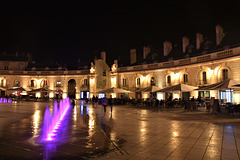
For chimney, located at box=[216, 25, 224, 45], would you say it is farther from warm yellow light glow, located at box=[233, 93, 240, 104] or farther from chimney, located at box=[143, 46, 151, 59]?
chimney, located at box=[143, 46, 151, 59]

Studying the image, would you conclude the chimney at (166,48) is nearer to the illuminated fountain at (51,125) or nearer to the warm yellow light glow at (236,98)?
the warm yellow light glow at (236,98)

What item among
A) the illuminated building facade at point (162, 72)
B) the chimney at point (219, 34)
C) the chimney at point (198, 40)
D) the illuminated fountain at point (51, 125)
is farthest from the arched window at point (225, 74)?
the illuminated fountain at point (51, 125)

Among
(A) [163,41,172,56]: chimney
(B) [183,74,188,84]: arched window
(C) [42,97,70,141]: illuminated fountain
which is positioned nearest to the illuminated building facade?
(A) [163,41,172,56]: chimney

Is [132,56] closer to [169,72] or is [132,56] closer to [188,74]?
[169,72]

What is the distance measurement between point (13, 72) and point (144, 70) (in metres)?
33.2

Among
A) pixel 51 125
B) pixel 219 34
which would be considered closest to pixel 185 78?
pixel 219 34

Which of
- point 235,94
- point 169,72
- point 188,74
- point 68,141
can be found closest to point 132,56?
point 169,72

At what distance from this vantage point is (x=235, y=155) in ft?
16.9

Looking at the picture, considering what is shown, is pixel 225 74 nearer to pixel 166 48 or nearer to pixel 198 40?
pixel 198 40

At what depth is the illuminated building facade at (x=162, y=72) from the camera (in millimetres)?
23844

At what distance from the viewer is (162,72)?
32125mm

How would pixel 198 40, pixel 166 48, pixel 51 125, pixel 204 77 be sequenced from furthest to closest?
pixel 166 48, pixel 198 40, pixel 204 77, pixel 51 125

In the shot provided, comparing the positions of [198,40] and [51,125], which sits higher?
[198,40]

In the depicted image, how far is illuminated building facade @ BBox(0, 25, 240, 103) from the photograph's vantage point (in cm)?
2384
